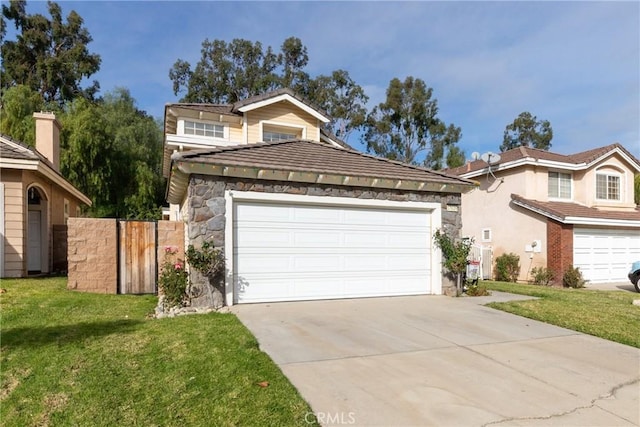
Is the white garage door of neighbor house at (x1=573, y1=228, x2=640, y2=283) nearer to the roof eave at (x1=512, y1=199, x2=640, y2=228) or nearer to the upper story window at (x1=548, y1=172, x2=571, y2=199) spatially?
the roof eave at (x1=512, y1=199, x2=640, y2=228)

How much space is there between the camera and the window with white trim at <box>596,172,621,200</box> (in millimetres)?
18000

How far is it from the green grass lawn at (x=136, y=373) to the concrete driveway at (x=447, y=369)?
15.2 inches

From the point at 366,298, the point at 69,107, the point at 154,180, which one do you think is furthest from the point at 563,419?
the point at 69,107

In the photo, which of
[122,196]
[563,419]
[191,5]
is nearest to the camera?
[563,419]

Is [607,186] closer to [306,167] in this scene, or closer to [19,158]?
[306,167]

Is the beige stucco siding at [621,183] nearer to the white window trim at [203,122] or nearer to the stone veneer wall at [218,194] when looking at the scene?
the stone veneer wall at [218,194]

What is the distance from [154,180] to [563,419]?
2543 cm

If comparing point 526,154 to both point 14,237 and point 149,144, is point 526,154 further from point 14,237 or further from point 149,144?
point 149,144

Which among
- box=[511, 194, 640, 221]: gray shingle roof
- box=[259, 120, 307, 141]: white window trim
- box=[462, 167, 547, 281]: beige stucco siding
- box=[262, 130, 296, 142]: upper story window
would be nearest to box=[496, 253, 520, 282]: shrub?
box=[462, 167, 547, 281]: beige stucco siding

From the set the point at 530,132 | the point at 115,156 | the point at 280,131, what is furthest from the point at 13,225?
the point at 530,132

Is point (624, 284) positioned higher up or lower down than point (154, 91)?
lower down

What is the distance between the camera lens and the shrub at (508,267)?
53.9 feet

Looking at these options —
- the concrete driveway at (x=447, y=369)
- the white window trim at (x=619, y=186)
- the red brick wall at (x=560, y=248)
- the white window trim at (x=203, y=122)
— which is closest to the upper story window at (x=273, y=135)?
the white window trim at (x=203, y=122)

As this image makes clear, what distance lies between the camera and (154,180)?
25.1 m
